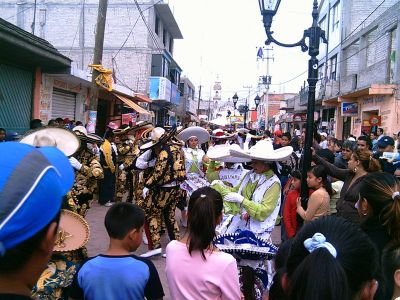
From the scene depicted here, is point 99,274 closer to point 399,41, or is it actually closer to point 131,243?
point 131,243

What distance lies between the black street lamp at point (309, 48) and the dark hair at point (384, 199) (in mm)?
2147

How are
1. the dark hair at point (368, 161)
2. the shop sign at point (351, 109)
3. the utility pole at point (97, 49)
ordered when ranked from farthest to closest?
the shop sign at point (351, 109)
the utility pole at point (97, 49)
the dark hair at point (368, 161)

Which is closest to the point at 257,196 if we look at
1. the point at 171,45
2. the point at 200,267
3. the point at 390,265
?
the point at 200,267

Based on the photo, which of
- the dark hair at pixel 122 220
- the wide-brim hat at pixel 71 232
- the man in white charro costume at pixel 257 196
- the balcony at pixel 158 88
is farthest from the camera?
the balcony at pixel 158 88

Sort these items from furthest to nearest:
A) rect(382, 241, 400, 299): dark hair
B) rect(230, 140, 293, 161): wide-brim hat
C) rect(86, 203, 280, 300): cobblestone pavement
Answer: rect(86, 203, 280, 300): cobblestone pavement
rect(230, 140, 293, 161): wide-brim hat
rect(382, 241, 400, 299): dark hair

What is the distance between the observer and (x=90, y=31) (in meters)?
27.2

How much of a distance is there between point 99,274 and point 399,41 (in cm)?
1561

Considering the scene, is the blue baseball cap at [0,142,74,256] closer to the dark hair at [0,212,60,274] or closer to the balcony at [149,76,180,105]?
the dark hair at [0,212,60,274]

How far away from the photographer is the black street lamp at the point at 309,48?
5297 millimetres

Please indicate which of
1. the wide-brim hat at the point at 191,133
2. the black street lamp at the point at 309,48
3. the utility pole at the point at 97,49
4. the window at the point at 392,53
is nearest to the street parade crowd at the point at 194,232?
the black street lamp at the point at 309,48

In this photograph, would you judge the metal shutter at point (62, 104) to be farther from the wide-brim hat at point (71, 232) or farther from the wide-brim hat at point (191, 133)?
the wide-brim hat at point (71, 232)

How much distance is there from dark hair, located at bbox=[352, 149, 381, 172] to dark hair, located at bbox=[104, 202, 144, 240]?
2694 millimetres

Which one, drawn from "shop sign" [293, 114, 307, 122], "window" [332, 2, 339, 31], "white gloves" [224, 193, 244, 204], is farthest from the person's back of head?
"shop sign" [293, 114, 307, 122]

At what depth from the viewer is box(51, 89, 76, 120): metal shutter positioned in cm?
1430
